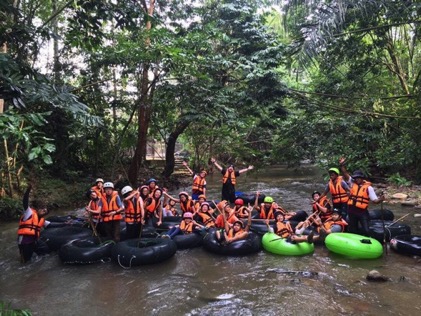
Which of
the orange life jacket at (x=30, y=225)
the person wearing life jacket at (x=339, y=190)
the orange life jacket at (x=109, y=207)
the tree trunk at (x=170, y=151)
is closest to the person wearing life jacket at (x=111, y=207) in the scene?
the orange life jacket at (x=109, y=207)

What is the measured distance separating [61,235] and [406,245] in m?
6.57

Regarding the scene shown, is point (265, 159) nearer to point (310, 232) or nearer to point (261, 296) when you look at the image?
point (310, 232)

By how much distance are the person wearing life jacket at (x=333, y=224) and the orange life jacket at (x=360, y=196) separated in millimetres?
813

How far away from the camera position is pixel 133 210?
7.29 m

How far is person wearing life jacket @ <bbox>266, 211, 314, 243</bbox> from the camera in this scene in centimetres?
690

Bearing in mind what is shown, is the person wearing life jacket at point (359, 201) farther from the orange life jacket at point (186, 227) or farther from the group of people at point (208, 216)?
the orange life jacket at point (186, 227)

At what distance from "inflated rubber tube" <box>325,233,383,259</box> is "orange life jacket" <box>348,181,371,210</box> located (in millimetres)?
599

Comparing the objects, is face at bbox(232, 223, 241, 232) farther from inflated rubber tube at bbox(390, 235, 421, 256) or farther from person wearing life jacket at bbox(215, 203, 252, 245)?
inflated rubber tube at bbox(390, 235, 421, 256)

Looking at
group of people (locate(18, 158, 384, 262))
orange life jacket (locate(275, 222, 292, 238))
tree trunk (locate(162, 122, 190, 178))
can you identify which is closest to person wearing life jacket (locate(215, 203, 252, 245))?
group of people (locate(18, 158, 384, 262))

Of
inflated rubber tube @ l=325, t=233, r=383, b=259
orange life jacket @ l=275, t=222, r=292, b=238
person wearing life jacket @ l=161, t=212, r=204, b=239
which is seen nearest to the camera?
inflated rubber tube @ l=325, t=233, r=383, b=259

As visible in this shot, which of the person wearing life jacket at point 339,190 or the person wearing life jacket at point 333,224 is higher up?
the person wearing life jacket at point 339,190

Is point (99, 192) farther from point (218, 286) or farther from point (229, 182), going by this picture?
point (229, 182)

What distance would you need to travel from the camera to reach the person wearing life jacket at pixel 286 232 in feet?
22.6

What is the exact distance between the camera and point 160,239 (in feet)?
22.7
